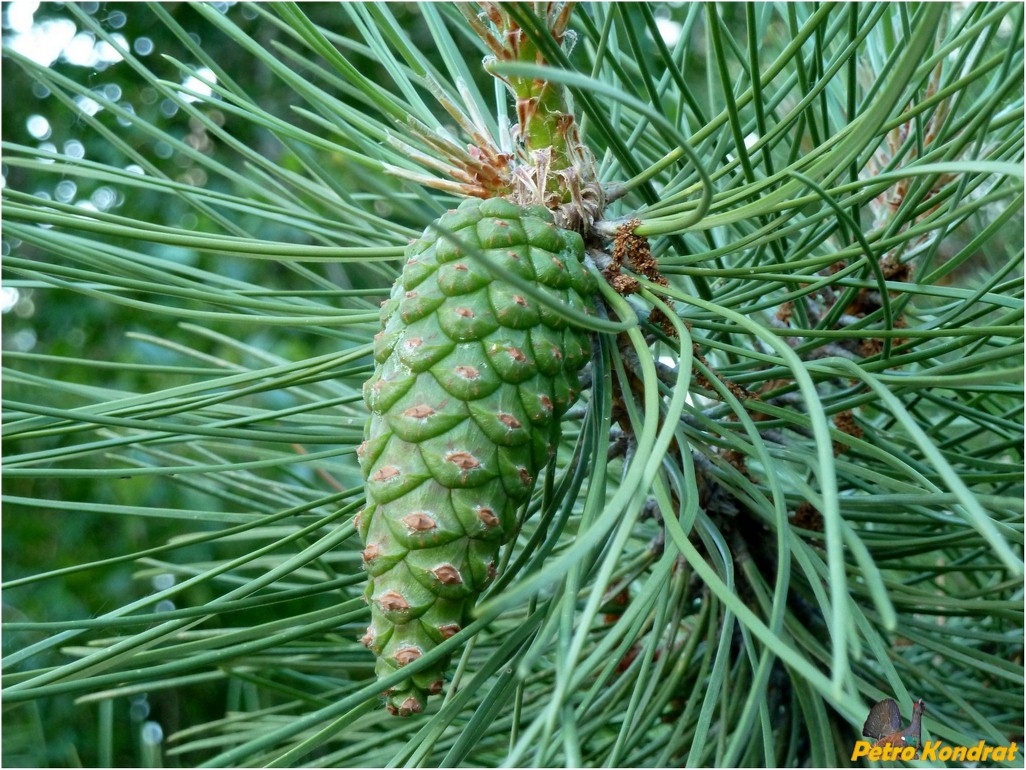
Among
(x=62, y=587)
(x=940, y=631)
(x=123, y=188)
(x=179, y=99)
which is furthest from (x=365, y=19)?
(x=123, y=188)

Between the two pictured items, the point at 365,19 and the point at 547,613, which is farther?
the point at 365,19

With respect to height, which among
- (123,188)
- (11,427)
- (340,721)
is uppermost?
(123,188)

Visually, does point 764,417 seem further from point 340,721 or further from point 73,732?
point 73,732

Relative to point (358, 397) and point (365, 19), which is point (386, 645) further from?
point (365, 19)

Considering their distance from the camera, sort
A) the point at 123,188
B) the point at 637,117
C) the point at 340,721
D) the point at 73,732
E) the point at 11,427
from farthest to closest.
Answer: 1. the point at 123,188
2. the point at 73,732
3. the point at 637,117
4. the point at 11,427
5. the point at 340,721

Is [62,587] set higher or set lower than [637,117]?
lower

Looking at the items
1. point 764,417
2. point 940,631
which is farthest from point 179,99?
point 940,631

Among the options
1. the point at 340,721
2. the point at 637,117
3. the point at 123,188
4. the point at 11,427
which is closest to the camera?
the point at 340,721
